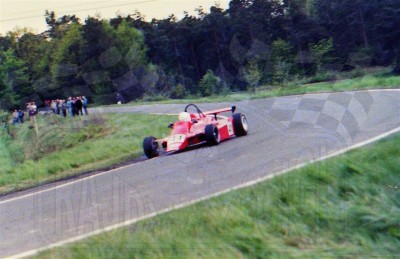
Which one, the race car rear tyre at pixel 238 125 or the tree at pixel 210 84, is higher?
the race car rear tyre at pixel 238 125

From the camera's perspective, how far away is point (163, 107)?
33.3 m

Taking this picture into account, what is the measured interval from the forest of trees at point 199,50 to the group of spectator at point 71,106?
83cm

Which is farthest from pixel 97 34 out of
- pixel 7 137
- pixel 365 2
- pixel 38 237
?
pixel 38 237

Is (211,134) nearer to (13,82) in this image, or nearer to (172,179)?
(172,179)

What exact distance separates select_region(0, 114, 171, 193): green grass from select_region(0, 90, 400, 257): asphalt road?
247cm

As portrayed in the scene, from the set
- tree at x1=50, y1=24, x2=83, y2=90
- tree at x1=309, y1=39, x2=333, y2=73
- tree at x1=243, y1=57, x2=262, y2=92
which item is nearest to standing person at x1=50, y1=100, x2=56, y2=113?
tree at x1=50, y1=24, x2=83, y2=90

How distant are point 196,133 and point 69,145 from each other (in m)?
6.68

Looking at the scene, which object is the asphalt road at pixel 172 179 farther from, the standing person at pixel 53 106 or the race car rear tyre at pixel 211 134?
the standing person at pixel 53 106

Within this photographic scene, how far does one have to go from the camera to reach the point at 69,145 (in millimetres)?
20938

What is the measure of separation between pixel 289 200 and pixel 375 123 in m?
7.71

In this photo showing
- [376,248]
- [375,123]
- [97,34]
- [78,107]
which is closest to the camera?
[376,248]

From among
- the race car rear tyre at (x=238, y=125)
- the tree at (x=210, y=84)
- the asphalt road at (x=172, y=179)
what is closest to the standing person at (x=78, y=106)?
the tree at (x=210, y=84)

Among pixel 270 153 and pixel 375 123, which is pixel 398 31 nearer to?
pixel 375 123

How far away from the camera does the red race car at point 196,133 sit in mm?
15500
